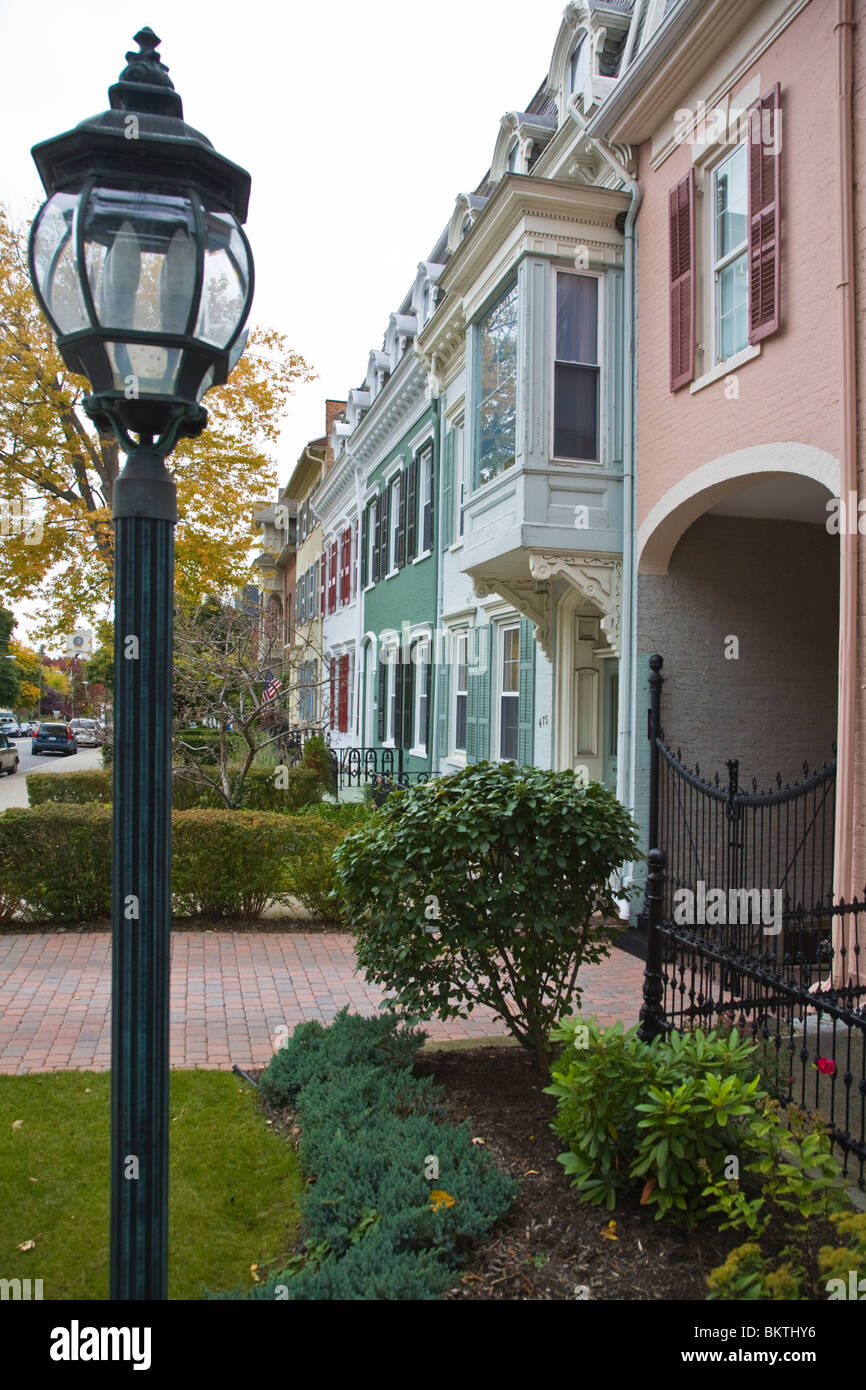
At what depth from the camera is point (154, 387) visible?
2293 millimetres

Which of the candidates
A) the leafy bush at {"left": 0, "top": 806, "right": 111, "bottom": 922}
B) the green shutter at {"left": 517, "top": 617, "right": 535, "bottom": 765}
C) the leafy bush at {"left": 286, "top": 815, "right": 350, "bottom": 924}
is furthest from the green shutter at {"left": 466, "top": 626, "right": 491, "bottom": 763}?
the leafy bush at {"left": 0, "top": 806, "right": 111, "bottom": 922}

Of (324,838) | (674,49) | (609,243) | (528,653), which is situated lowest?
(324,838)

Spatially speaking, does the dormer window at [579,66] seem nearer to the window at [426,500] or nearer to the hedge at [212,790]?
the window at [426,500]

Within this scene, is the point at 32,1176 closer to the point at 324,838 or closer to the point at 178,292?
the point at 178,292

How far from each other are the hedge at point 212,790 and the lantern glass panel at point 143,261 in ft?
42.0

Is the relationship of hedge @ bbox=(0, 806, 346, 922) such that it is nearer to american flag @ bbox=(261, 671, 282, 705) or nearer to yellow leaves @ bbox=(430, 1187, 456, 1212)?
american flag @ bbox=(261, 671, 282, 705)

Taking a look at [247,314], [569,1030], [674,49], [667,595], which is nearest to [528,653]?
[667,595]

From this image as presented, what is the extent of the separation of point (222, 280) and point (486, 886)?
121 inches

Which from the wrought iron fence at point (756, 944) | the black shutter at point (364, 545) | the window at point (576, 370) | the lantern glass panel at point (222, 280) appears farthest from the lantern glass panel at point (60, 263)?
the black shutter at point (364, 545)

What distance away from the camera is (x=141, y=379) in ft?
7.50

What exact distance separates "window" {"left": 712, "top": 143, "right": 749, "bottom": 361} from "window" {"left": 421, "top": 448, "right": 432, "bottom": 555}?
837cm

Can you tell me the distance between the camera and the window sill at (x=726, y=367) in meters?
7.22

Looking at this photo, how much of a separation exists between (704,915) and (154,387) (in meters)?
7.12

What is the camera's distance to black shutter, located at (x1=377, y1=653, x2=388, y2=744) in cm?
1961
